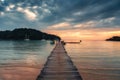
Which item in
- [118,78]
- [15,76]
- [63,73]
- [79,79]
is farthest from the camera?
[15,76]

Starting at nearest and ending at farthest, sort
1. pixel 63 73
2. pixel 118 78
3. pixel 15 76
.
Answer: pixel 63 73, pixel 118 78, pixel 15 76

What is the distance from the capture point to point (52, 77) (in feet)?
58.6

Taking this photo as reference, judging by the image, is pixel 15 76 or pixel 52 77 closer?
pixel 52 77

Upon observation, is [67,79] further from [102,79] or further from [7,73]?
[7,73]

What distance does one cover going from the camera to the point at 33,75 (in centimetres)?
2280

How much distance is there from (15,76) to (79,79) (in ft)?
23.9

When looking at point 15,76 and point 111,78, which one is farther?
point 15,76

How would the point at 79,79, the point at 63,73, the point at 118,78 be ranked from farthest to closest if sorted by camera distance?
the point at 118,78 < the point at 63,73 < the point at 79,79

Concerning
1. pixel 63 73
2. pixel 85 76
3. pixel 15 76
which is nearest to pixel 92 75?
pixel 85 76

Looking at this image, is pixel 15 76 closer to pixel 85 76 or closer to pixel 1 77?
pixel 1 77

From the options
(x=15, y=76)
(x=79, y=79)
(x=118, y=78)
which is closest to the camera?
(x=79, y=79)

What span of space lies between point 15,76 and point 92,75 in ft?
22.3

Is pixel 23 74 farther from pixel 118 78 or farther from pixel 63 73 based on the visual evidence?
pixel 118 78

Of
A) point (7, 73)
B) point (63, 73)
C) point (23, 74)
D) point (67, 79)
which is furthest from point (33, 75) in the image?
point (67, 79)
